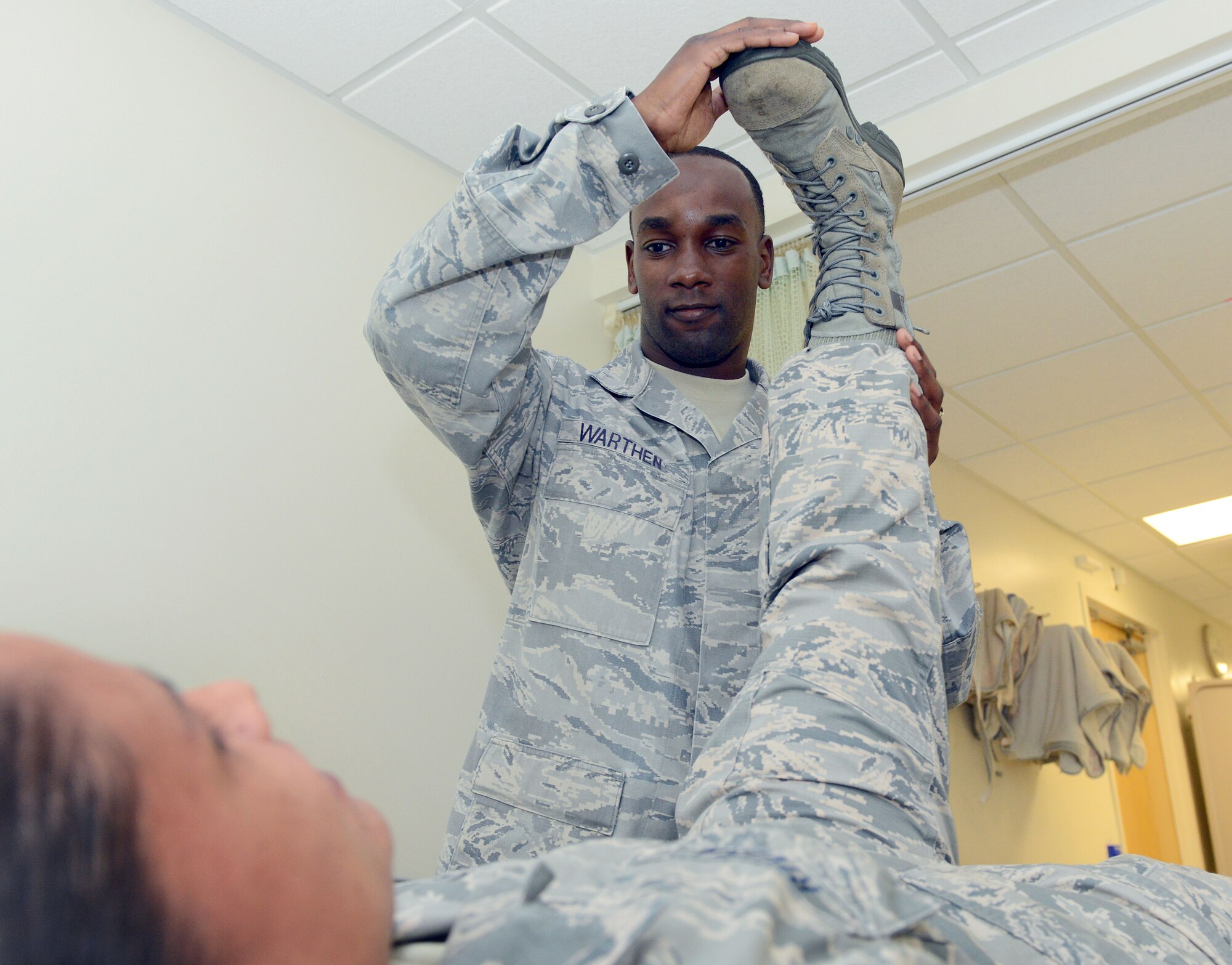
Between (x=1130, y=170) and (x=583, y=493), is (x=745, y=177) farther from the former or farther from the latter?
(x=1130, y=170)

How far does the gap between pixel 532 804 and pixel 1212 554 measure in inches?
199

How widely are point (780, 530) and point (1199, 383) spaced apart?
307cm

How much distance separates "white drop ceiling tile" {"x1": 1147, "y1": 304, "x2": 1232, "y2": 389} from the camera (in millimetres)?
2824

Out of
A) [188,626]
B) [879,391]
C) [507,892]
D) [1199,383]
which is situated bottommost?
[507,892]

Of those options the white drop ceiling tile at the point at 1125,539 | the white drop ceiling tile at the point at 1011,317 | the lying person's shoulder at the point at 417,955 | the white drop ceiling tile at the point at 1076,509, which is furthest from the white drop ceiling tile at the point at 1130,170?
the white drop ceiling tile at the point at 1125,539

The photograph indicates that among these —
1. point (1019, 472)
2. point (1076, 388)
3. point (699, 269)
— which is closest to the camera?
point (699, 269)

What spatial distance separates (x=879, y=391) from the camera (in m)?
0.89

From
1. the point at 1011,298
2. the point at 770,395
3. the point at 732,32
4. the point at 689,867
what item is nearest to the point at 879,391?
the point at 770,395

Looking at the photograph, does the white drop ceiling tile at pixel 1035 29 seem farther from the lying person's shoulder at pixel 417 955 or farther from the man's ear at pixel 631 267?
the lying person's shoulder at pixel 417 955

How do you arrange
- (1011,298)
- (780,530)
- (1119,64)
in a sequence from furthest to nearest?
(1011,298) < (1119,64) < (780,530)

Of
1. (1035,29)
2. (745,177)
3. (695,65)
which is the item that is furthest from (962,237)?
(695,65)

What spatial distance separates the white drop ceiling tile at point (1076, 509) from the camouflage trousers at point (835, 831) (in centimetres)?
367

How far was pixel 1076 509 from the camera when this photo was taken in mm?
4348

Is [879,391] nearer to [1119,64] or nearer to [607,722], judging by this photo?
[607,722]
